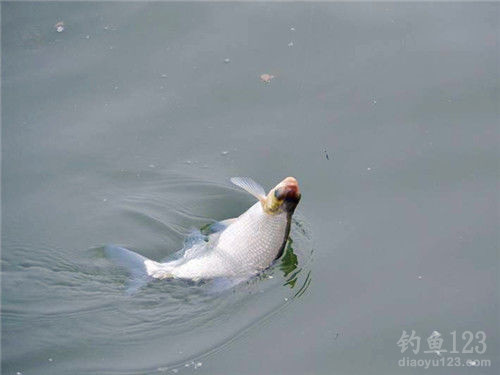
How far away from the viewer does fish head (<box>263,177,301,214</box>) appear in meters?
5.44

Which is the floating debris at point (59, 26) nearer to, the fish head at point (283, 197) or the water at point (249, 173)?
the water at point (249, 173)

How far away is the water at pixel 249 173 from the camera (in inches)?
218

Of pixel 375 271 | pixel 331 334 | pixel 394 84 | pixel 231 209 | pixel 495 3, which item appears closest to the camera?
pixel 331 334

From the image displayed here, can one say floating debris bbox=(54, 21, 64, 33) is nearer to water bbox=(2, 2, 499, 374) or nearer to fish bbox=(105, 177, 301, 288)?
water bbox=(2, 2, 499, 374)

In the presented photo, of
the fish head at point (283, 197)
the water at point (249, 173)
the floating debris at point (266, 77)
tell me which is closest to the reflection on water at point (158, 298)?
the water at point (249, 173)

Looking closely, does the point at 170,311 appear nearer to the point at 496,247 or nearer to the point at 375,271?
the point at 375,271

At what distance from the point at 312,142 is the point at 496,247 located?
1.78 meters

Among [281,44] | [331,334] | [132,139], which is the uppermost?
[281,44]

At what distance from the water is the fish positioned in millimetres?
135

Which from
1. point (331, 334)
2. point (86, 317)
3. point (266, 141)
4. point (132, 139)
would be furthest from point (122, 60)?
point (331, 334)

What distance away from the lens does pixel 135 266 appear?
575 cm

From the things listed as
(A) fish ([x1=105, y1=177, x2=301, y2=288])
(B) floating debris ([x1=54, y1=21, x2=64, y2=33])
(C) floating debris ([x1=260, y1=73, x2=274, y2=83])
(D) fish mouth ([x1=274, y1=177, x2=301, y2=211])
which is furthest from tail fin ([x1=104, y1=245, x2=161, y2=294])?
(B) floating debris ([x1=54, y1=21, x2=64, y2=33])

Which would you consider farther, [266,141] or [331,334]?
[266,141]

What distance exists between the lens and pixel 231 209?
21.1 ft
